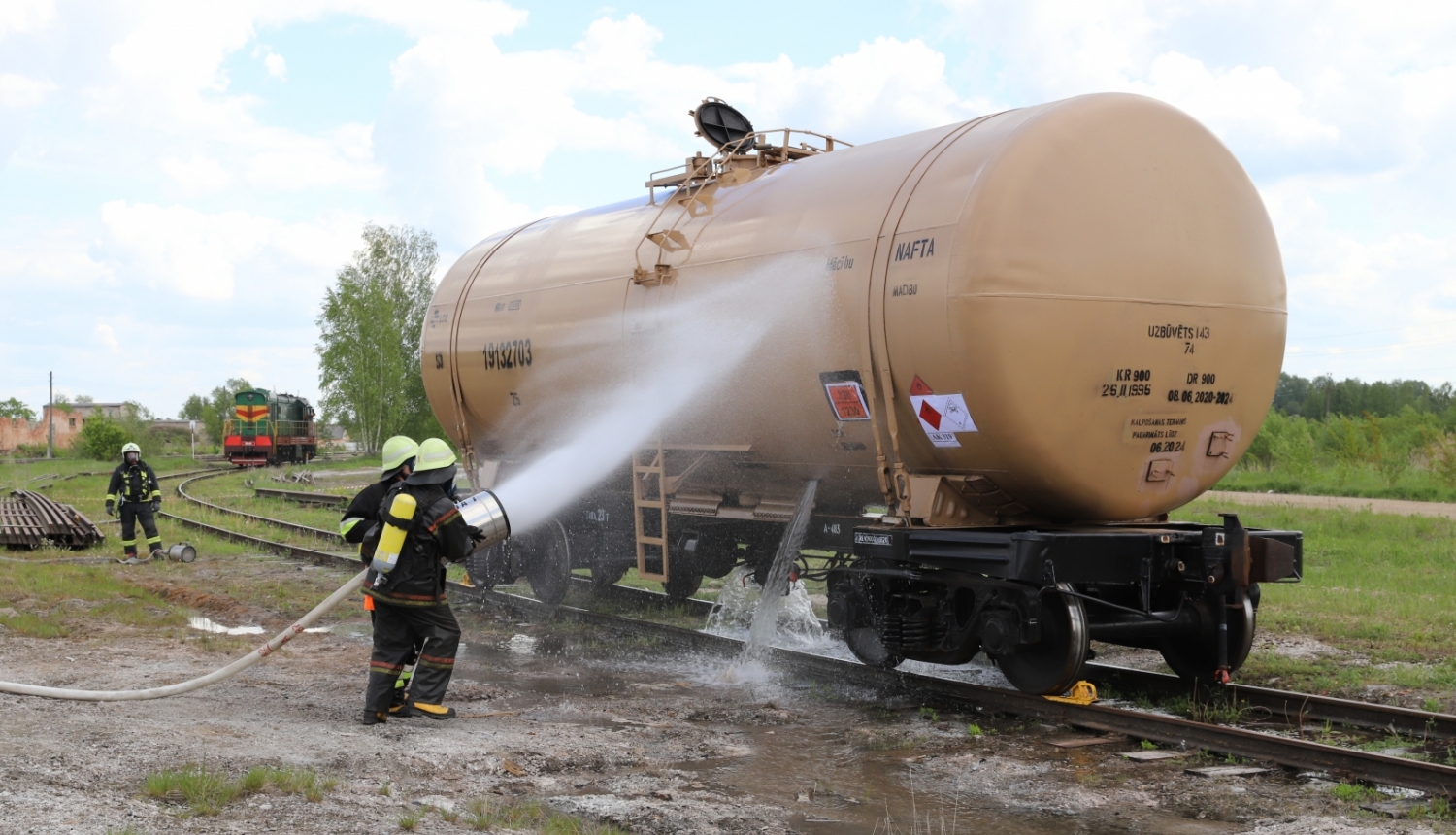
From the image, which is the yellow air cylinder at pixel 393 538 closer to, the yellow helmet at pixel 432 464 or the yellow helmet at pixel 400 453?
the yellow helmet at pixel 432 464

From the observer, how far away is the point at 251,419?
4772 cm

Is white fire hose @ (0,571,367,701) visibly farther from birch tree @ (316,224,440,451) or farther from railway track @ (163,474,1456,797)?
birch tree @ (316,224,440,451)

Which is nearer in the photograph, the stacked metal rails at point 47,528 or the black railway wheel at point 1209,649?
the black railway wheel at point 1209,649

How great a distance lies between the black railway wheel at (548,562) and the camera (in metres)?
11.8

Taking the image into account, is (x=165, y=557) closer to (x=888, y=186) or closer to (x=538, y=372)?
(x=538, y=372)

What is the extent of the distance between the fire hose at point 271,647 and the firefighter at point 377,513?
0.81 feet

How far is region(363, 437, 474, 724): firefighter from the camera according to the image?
719cm

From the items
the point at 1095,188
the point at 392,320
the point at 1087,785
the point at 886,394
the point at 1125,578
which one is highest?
the point at 392,320

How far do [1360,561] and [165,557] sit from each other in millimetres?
16119

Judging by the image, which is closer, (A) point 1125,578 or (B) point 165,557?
(A) point 1125,578

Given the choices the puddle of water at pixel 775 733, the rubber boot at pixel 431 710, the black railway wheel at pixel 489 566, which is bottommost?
the puddle of water at pixel 775 733

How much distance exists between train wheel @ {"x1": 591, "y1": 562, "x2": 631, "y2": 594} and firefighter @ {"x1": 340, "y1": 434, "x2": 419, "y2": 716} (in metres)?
4.27

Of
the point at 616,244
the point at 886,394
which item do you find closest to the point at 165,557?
the point at 616,244

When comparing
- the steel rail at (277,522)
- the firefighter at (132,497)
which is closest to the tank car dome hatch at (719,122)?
the firefighter at (132,497)
